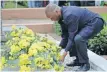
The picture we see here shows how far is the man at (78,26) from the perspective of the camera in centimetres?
640

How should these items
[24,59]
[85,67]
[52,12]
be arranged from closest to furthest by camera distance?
[24,59], [52,12], [85,67]

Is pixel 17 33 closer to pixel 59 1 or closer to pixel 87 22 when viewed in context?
pixel 87 22

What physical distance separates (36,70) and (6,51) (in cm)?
85

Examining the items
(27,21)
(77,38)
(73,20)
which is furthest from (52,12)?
(27,21)

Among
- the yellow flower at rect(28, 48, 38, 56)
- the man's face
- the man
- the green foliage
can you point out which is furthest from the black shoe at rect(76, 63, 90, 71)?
the green foliage

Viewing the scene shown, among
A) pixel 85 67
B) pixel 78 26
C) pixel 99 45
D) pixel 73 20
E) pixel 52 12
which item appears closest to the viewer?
pixel 52 12

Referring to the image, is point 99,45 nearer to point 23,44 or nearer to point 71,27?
point 71,27

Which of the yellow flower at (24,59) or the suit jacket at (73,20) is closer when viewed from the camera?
the yellow flower at (24,59)

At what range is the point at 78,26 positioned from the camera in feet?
21.9

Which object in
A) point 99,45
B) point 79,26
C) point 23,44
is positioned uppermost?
point 79,26

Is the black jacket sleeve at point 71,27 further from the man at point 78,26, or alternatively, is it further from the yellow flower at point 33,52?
the yellow flower at point 33,52

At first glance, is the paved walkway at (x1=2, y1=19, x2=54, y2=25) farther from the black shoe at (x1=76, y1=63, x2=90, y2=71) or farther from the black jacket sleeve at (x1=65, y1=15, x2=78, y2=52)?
the black jacket sleeve at (x1=65, y1=15, x2=78, y2=52)

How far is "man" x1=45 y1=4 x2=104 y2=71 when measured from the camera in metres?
6.40

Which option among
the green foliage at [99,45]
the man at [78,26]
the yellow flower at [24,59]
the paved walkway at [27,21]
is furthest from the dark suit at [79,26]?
the paved walkway at [27,21]
